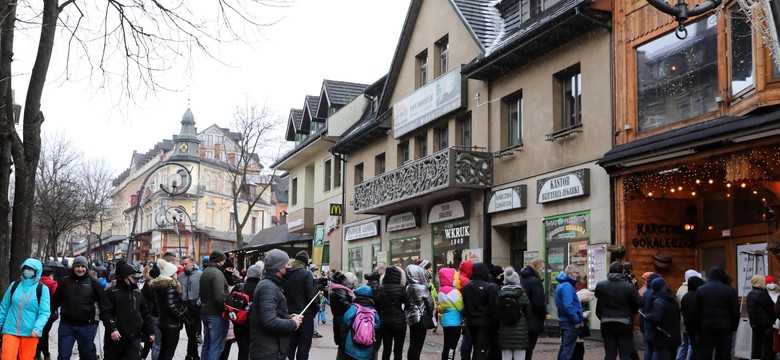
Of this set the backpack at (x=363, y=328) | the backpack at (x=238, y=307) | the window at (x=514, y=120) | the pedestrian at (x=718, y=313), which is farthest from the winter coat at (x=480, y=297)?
the window at (x=514, y=120)

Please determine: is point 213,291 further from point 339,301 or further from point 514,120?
point 514,120

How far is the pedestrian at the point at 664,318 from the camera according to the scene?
1262 cm

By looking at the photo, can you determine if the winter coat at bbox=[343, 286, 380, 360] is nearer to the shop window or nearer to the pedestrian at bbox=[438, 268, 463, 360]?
the pedestrian at bbox=[438, 268, 463, 360]

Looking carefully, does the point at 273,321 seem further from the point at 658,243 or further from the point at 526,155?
the point at 526,155

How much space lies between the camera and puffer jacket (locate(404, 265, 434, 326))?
12.7 metres

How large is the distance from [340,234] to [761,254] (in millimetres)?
22482

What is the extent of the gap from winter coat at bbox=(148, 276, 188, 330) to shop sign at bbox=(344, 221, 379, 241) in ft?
65.5

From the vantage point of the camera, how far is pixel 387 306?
1212cm

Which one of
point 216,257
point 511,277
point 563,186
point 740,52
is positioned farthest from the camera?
point 563,186

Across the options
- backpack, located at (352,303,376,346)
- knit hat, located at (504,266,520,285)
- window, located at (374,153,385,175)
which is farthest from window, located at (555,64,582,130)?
window, located at (374,153,385,175)

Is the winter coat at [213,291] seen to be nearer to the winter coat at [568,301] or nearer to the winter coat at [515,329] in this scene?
the winter coat at [515,329]

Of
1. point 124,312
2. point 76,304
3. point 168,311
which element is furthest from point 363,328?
point 76,304

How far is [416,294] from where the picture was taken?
12828 mm

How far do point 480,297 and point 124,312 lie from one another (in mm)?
4900
